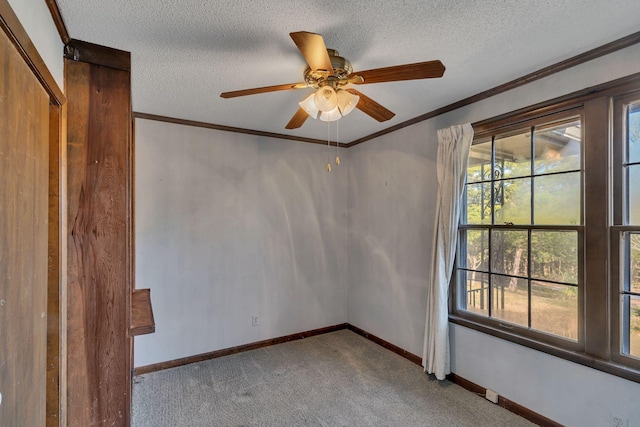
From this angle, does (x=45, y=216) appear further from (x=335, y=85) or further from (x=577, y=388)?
(x=577, y=388)

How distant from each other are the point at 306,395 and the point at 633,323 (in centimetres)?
226

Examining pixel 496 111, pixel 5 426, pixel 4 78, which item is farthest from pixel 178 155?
pixel 496 111

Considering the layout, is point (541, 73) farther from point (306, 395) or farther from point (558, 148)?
point (306, 395)

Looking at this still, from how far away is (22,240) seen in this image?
1049mm

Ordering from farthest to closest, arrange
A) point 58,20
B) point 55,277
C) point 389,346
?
point 389,346
point 58,20
point 55,277

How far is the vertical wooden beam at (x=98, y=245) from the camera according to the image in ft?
5.43

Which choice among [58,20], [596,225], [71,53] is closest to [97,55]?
[71,53]

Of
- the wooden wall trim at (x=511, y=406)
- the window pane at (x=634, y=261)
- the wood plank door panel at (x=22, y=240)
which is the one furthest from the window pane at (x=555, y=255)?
the wood plank door panel at (x=22, y=240)

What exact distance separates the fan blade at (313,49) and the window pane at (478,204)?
1735mm

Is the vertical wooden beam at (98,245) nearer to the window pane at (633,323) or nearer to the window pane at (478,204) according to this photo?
the window pane at (478,204)

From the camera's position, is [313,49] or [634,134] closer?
[313,49]

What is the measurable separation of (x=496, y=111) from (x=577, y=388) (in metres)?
1.97

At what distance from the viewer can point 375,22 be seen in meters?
1.61

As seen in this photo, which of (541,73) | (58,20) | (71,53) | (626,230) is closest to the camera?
(58,20)
